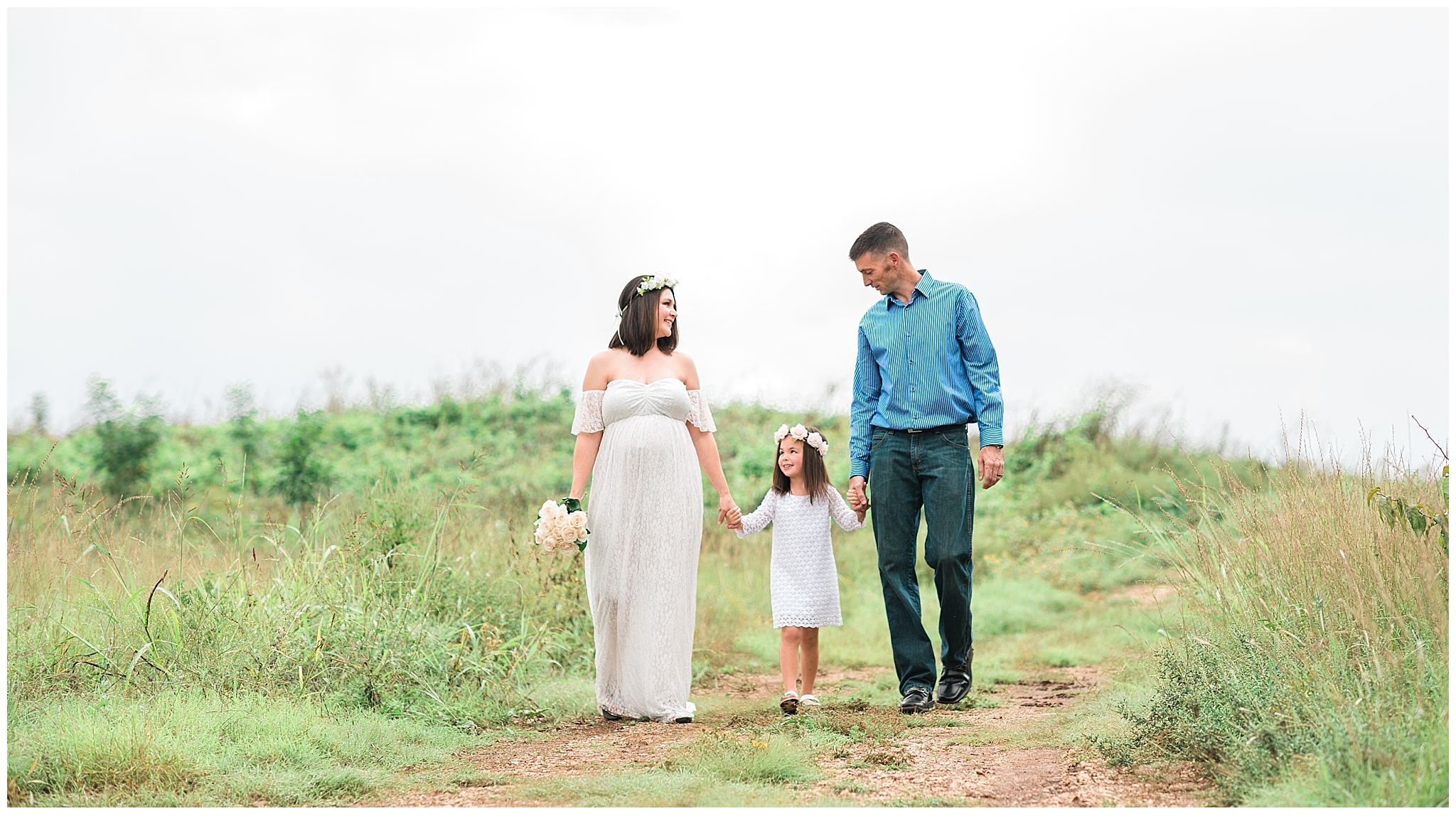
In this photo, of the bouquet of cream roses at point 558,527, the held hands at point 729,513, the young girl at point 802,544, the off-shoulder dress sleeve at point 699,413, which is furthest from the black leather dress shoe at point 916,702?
the bouquet of cream roses at point 558,527

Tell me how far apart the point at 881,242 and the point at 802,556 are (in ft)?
5.02

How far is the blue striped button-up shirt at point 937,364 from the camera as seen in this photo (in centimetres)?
495

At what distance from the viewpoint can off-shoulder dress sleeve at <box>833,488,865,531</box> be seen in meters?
5.29

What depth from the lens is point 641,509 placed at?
5098 millimetres

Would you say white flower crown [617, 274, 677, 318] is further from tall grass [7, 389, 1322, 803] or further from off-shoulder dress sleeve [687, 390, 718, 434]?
tall grass [7, 389, 1322, 803]

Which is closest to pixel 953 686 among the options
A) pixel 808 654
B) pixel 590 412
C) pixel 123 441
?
pixel 808 654

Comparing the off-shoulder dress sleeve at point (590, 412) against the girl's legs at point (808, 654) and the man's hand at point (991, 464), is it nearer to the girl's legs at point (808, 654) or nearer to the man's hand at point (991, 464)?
the girl's legs at point (808, 654)

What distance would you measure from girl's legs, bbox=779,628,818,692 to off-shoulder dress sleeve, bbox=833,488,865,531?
550 mm

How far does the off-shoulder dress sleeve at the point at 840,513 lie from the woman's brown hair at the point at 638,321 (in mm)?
1102

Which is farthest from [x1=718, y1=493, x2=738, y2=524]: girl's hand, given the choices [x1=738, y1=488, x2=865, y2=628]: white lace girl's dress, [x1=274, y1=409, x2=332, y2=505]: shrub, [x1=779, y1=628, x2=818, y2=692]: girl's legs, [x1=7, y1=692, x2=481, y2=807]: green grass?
[x1=274, y1=409, x2=332, y2=505]: shrub

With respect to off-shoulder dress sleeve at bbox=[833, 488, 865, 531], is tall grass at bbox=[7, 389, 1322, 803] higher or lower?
lower

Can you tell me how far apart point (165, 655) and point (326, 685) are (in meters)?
0.69

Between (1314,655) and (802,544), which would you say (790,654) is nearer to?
(802,544)

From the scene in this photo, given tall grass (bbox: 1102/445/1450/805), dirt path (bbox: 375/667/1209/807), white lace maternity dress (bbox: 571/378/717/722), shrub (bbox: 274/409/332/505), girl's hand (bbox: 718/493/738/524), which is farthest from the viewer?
shrub (bbox: 274/409/332/505)
